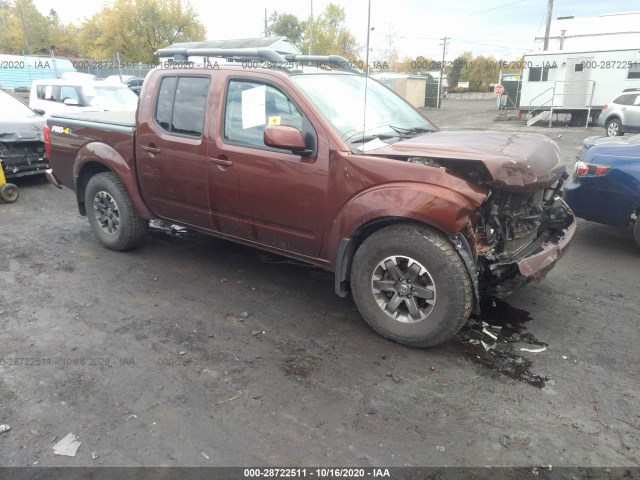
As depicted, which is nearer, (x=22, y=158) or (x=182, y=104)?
(x=182, y=104)

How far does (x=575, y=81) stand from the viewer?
2205cm

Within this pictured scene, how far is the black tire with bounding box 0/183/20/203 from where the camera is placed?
7.33 meters

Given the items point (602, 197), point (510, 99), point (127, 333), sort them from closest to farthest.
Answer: point (127, 333)
point (602, 197)
point (510, 99)

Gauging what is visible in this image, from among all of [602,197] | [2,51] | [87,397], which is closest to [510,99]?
[602,197]

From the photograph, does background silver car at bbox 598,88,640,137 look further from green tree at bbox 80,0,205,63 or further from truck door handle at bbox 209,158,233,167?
green tree at bbox 80,0,205,63

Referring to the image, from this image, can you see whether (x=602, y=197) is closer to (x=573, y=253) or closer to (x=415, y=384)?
(x=573, y=253)

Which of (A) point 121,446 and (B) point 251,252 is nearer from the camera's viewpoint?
(A) point 121,446

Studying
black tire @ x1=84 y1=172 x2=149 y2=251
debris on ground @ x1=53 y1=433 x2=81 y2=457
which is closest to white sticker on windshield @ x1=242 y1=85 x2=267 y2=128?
black tire @ x1=84 y1=172 x2=149 y2=251

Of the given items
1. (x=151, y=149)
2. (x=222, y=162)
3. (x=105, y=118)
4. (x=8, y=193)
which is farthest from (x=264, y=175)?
(x=8, y=193)

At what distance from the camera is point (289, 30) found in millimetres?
51469

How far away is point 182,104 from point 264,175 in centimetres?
121

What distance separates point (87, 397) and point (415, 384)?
206 centimetres

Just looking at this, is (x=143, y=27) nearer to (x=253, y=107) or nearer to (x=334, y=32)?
(x=334, y=32)

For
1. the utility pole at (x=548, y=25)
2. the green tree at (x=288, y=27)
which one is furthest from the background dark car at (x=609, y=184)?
the green tree at (x=288, y=27)
